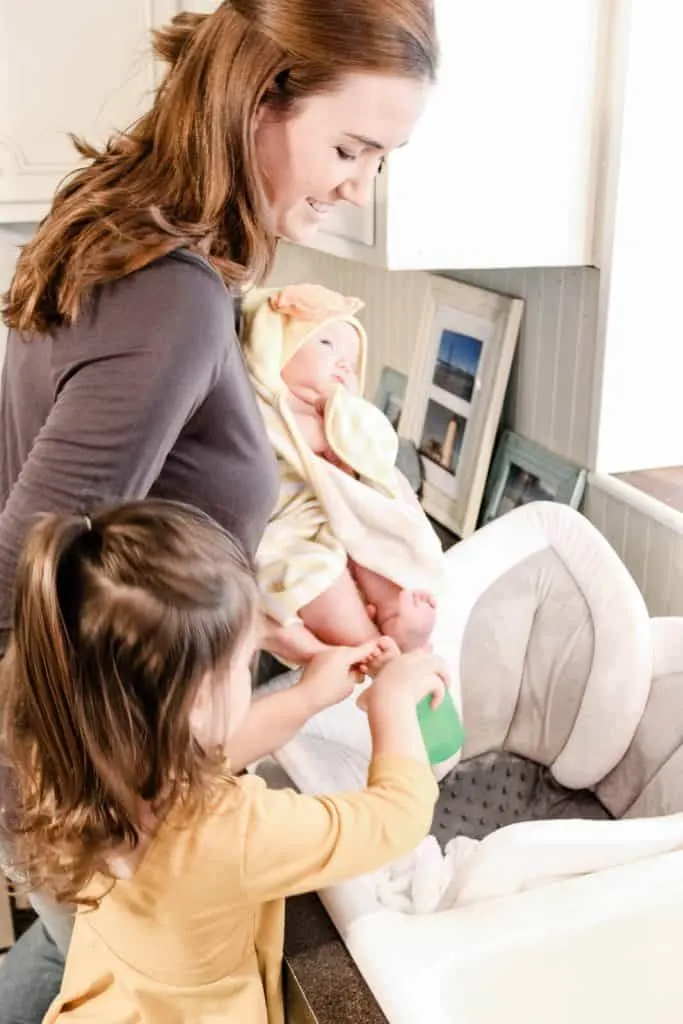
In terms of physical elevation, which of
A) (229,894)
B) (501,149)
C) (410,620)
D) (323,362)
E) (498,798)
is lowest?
(498,798)

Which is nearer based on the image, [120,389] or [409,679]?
[120,389]

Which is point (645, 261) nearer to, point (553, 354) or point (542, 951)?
point (553, 354)

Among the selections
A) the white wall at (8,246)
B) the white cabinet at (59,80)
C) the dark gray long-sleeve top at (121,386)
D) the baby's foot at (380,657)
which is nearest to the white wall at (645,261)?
the baby's foot at (380,657)

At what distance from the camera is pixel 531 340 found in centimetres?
178

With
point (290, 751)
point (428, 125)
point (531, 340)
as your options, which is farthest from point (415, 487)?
point (290, 751)

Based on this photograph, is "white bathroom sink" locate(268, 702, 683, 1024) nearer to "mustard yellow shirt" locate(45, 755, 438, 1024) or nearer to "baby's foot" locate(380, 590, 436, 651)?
"mustard yellow shirt" locate(45, 755, 438, 1024)

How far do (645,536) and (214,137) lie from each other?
969 mm

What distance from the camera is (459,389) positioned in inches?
76.4

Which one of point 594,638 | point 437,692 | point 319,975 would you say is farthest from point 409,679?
point 594,638

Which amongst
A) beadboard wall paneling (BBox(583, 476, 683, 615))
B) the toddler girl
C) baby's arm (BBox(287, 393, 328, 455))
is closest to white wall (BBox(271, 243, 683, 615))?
beadboard wall paneling (BBox(583, 476, 683, 615))

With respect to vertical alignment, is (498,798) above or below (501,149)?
below

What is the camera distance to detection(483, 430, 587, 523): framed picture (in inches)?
66.8

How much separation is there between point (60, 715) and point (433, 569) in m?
0.50

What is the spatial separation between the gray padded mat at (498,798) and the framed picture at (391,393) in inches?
36.1
